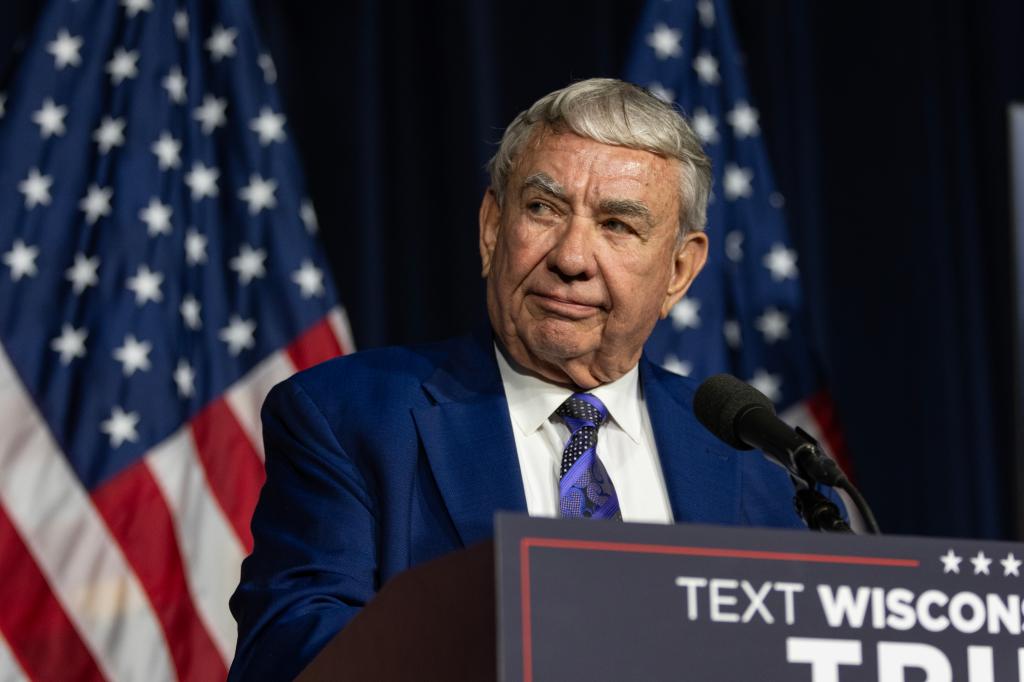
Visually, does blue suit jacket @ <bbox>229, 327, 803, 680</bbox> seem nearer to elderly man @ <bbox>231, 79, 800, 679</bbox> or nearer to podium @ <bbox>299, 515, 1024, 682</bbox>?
elderly man @ <bbox>231, 79, 800, 679</bbox>

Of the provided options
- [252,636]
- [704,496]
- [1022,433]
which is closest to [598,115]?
[704,496]

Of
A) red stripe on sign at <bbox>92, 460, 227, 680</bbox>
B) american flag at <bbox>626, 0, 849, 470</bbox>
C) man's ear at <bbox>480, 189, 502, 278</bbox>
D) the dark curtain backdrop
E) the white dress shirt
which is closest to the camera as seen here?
the white dress shirt

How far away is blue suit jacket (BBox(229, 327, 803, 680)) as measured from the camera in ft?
6.32

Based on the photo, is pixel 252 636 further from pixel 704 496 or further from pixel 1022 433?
pixel 1022 433

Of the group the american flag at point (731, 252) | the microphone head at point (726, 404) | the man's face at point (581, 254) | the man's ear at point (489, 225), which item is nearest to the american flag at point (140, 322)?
the american flag at point (731, 252)

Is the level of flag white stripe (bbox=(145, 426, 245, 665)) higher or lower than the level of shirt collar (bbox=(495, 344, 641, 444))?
lower

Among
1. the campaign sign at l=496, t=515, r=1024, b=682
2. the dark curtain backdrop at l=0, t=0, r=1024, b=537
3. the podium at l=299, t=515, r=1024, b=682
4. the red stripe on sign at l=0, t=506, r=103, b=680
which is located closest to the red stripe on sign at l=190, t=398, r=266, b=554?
the red stripe on sign at l=0, t=506, r=103, b=680

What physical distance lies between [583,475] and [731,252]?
172 centimetres

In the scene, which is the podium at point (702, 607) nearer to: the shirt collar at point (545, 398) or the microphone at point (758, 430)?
the microphone at point (758, 430)

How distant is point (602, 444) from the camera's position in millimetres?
2406

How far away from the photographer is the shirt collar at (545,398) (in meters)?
2.37

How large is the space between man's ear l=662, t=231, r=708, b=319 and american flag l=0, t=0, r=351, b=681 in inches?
46.7

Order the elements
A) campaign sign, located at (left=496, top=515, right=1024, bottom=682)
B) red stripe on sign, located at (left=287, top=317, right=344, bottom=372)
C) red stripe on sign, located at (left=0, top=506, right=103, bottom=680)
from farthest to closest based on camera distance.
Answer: red stripe on sign, located at (left=287, top=317, right=344, bottom=372) → red stripe on sign, located at (left=0, top=506, right=103, bottom=680) → campaign sign, located at (left=496, top=515, right=1024, bottom=682)

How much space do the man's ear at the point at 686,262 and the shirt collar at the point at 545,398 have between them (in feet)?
0.53
